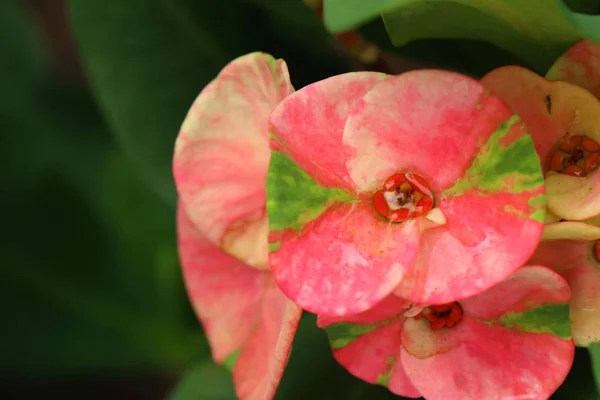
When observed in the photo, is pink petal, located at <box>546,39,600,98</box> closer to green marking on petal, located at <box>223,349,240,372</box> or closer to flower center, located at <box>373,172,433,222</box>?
flower center, located at <box>373,172,433,222</box>

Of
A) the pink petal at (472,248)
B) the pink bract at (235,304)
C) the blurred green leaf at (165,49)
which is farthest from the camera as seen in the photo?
the blurred green leaf at (165,49)

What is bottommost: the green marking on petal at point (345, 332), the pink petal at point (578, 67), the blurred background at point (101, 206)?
the blurred background at point (101, 206)

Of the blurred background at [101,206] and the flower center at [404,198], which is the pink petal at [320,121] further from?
the blurred background at [101,206]

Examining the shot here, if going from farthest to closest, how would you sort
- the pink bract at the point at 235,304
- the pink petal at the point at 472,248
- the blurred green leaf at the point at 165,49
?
the blurred green leaf at the point at 165,49 < the pink bract at the point at 235,304 < the pink petal at the point at 472,248

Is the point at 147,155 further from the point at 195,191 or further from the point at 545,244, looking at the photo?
the point at 545,244

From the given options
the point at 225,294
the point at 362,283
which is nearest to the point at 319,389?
the point at 225,294

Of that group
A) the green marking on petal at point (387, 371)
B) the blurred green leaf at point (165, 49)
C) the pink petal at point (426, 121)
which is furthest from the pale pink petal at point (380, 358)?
the blurred green leaf at point (165, 49)

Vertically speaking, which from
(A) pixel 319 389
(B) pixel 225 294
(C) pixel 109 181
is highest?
(B) pixel 225 294
